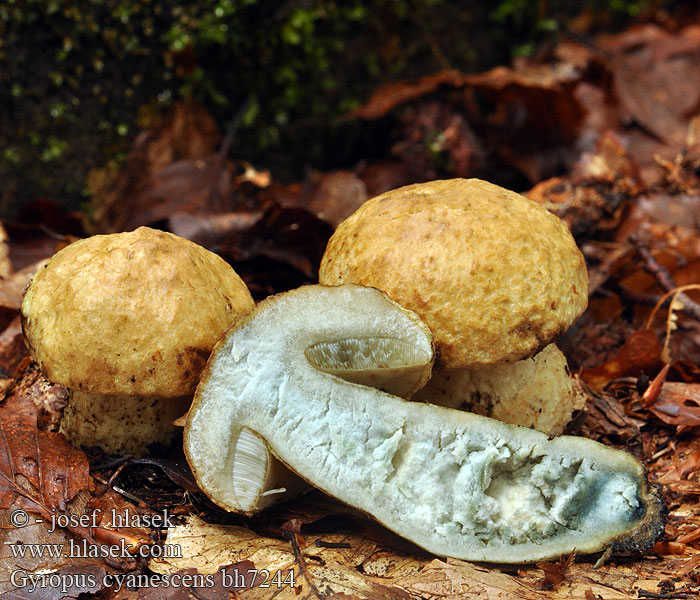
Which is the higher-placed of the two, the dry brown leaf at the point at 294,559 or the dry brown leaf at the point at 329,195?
the dry brown leaf at the point at 329,195

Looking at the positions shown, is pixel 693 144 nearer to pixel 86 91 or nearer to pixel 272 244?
pixel 272 244

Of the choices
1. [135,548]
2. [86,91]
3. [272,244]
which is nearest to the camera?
[135,548]

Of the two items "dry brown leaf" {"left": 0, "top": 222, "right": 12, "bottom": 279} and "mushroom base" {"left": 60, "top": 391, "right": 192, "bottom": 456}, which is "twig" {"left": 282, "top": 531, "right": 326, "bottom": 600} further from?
"dry brown leaf" {"left": 0, "top": 222, "right": 12, "bottom": 279}

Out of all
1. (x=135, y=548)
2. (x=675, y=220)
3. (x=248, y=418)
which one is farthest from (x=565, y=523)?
(x=675, y=220)

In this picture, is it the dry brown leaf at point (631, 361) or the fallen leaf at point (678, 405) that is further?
the dry brown leaf at point (631, 361)

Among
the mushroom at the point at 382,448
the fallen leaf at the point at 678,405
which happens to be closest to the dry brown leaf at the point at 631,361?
the fallen leaf at the point at 678,405

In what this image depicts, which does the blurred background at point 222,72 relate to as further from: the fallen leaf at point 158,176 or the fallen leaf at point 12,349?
the fallen leaf at point 12,349

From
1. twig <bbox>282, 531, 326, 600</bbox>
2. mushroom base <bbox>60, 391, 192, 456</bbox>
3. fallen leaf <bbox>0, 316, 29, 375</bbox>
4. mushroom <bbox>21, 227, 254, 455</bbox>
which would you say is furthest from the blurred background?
twig <bbox>282, 531, 326, 600</bbox>
